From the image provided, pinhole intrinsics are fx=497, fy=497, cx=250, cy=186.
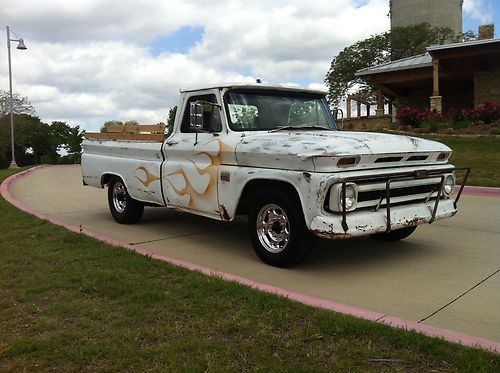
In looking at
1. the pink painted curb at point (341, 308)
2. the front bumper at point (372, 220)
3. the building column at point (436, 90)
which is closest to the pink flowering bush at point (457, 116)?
the building column at point (436, 90)

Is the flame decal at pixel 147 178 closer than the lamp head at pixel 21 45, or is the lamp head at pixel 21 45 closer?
the flame decal at pixel 147 178

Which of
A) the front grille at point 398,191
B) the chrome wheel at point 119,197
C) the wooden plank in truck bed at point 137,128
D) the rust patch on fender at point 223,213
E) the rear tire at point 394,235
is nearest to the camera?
the front grille at point 398,191

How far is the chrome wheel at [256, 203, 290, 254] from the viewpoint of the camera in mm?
5293

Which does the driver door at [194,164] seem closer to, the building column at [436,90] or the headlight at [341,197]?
the headlight at [341,197]

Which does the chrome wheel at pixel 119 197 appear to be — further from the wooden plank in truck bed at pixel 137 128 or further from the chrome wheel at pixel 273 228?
the chrome wheel at pixel 273 228

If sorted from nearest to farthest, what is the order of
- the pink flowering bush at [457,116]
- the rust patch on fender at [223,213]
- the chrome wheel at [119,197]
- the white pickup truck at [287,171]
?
the white pickup truck at [287,171]
the rust patch on fender at [223,213]
the chrome wheel at [119,197]
the pink flowering bush at [457,116]

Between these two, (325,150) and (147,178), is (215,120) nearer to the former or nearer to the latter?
(147,178)

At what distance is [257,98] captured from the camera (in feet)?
20.5

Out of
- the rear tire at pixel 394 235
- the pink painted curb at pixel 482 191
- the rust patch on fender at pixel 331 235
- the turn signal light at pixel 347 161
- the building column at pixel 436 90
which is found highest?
the building column at pixel 436 90

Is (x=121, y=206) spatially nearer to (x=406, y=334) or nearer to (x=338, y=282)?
(x=338, y=282)

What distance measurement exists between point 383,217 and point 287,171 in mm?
1073

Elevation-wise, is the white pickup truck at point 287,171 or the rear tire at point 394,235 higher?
the white pickup truck at point 287,171

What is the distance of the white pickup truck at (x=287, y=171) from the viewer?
15.6 ft

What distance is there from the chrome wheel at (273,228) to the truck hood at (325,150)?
500mm
